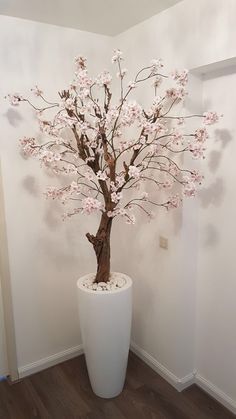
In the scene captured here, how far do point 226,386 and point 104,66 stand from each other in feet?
8.05

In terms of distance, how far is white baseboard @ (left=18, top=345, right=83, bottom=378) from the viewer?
7.95 ft

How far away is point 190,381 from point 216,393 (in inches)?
8.1

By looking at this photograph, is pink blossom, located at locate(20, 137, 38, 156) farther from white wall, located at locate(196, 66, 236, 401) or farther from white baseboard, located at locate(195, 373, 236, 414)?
white baseboard, located at locate(195, 373, 236, 414)

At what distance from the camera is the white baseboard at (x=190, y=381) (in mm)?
2117

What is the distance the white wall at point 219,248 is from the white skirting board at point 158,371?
51 millimetres

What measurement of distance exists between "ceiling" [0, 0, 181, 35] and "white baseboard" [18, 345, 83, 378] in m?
2.46

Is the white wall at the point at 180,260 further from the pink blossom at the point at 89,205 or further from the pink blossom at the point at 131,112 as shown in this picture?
the pink blossom at the point at 89,205

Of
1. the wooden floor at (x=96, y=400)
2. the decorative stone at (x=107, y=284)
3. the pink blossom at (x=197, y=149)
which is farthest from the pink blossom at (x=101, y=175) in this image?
the wooden floor at (x=96, y=400)

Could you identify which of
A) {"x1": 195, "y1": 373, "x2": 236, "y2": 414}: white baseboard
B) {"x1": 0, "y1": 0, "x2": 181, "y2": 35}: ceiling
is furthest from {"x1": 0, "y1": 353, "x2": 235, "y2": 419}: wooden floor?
{"x1": 0, "y1": 0, "x2": 181, "y2": 35}: ceiling

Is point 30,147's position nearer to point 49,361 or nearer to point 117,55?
point 117,55

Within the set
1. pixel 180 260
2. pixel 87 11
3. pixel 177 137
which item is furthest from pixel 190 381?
pixel 87 11

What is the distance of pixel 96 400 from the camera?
218 cm

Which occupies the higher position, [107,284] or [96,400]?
[107,284]

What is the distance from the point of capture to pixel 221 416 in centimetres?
205
